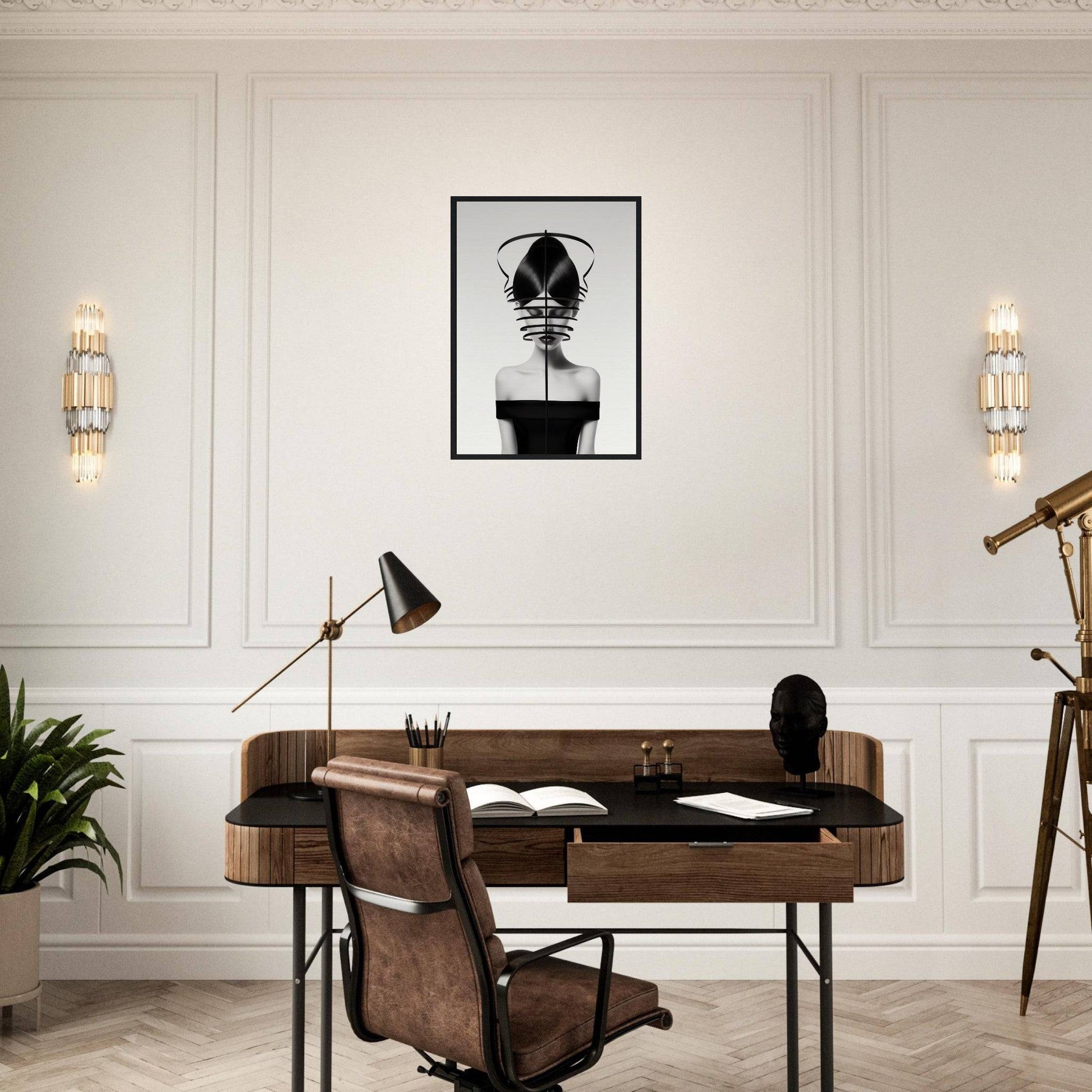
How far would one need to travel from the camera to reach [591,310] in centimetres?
360

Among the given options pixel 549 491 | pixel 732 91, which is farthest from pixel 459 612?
pixel 732 91

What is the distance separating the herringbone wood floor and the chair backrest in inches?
39.1

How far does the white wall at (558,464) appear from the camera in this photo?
3514 millimetres

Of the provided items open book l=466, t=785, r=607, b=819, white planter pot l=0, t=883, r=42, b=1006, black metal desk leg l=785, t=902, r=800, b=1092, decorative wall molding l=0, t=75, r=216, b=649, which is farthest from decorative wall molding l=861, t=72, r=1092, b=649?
white planter pot l=0, t=883, r=42, b=1006

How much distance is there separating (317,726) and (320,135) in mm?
2054

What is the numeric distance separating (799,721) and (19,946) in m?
2.36

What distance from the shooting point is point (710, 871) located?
6.76 ft

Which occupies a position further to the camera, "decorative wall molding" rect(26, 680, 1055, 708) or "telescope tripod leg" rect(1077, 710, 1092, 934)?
"decorative wall molding" rect(26, 680, 1055, 708)

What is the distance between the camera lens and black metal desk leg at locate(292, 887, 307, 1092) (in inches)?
86.5

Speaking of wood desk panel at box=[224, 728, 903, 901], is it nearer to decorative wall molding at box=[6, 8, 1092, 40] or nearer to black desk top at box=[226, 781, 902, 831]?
black desk top at box=[226, 781, 902, 831]

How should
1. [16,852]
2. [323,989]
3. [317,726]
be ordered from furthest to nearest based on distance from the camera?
[317,726] → [16,852] → [323,989]

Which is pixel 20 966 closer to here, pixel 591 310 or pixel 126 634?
pixel 126 634

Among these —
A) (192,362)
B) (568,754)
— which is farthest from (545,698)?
(192,362)

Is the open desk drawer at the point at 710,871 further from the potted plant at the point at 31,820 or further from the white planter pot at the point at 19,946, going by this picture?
the white planter pot at the point at 19,946
